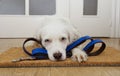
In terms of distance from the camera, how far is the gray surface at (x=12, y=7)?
12.7 ft

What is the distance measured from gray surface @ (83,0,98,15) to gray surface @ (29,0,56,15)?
0.47 m

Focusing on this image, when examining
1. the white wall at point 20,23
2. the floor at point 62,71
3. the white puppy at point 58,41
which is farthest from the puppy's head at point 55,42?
the white wall at point 20,23

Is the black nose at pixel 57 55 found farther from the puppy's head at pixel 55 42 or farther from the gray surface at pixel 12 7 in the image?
the gray surface at pixel 12 7

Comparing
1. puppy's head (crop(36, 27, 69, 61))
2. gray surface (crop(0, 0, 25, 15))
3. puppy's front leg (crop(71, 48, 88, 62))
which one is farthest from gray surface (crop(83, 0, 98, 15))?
puppy's front leg (crop(71, 48, 88, 62))

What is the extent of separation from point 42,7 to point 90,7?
0.72 meters

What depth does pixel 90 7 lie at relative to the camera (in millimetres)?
3902

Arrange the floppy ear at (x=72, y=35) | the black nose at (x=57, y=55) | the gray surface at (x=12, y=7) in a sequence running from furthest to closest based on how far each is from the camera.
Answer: the gray surface at (x=12, y=7) → the floppy ear at (x=72, y=35) → the black nose at (x=57, y=55)

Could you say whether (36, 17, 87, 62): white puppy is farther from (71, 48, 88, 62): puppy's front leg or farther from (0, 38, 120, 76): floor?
(0, 38, 120, 76): floor

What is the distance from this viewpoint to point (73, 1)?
154 inches

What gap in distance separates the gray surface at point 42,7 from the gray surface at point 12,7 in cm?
14

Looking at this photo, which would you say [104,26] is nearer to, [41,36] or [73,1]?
[73,1]

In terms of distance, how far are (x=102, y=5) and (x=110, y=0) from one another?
0.14 meters

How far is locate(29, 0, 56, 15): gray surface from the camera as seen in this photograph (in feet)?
12.8

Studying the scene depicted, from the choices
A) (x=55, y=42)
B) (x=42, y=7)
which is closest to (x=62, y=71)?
(x=55, y=42)
